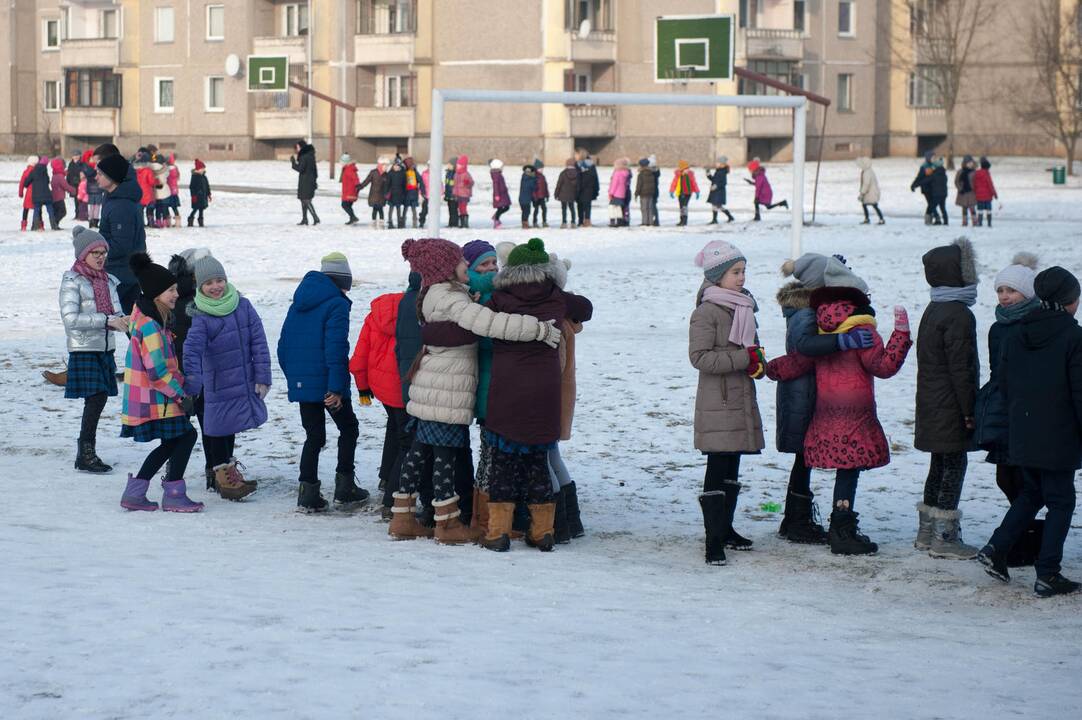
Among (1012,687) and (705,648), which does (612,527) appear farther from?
(1012,687)

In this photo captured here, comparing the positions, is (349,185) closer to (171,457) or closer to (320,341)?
(171,457)

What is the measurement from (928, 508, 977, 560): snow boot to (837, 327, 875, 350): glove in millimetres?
951

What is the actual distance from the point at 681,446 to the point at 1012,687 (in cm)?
532

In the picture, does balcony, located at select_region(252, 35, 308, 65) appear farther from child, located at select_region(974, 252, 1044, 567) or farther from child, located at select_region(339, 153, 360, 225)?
child, located at select_region(974, 252, 1044, 567)

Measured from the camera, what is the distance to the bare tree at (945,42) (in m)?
57.6

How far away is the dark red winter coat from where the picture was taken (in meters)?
7.44

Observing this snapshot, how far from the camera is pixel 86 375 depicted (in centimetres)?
948

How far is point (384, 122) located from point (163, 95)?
11577 mm

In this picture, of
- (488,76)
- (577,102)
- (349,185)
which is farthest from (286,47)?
(577,102)

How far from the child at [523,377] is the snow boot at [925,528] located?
1.87m

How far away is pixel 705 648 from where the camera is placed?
5.88 meters

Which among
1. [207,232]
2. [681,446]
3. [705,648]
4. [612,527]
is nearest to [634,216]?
[207,232]

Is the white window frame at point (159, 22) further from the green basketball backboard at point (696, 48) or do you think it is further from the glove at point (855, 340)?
the glove at point (855, 340)

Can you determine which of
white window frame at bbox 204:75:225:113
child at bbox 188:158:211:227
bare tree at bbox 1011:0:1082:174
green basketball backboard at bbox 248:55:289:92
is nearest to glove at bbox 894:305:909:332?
child at bbox 188:158:211:227
